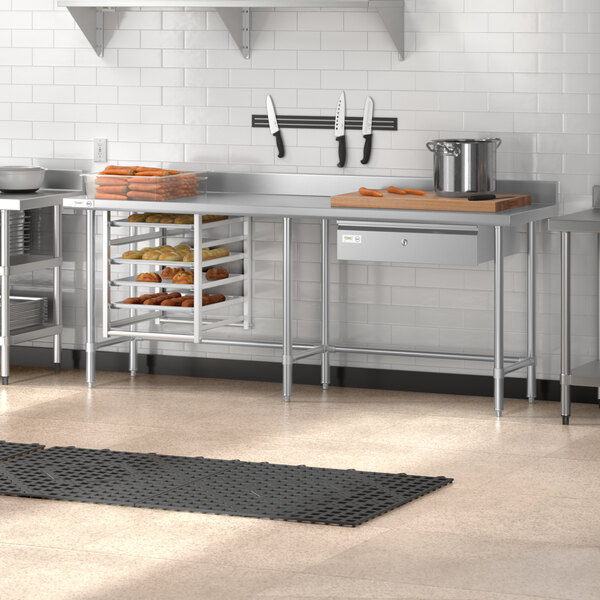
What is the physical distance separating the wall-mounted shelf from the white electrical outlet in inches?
17.9

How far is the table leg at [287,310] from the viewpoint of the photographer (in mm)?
6379

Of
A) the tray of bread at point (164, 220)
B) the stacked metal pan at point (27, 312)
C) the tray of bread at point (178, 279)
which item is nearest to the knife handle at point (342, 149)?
the tray of bread at point (164, 220)

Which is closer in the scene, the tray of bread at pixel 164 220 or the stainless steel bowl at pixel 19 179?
the tray of bread at pixel 164 220

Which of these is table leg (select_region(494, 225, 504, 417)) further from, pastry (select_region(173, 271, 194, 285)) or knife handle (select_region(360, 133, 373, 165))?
pastry (select_region(173, 271, 194, 285))

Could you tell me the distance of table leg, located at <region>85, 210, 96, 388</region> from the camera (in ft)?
22.1

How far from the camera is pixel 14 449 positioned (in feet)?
18.0

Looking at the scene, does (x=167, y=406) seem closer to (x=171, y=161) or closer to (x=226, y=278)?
(x=226, y=278)

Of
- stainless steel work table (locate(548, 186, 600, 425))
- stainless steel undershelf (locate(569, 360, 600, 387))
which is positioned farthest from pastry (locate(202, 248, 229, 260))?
stainless steel undershelf (locate(569, 360, 600, 387))

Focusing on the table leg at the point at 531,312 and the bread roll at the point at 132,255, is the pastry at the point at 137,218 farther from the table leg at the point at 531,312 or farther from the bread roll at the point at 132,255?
the table leg at the point at 531,312

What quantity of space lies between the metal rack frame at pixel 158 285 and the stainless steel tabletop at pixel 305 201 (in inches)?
4.9

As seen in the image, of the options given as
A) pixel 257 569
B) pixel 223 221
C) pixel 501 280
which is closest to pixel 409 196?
pixel 501 280

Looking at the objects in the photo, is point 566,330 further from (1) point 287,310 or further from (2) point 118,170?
(2) point 118,170

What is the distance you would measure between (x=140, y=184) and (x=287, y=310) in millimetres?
939

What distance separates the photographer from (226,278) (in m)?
6.81
